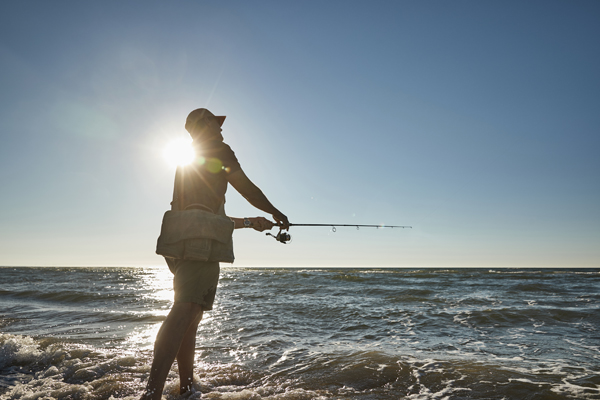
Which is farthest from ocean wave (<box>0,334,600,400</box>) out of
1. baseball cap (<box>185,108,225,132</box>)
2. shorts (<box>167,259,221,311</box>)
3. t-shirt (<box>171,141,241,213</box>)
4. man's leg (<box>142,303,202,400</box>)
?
baseball cap (<box>185,108,225,132</box>)

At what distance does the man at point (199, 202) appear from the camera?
2352 millimetres

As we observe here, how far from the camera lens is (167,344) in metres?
2.30

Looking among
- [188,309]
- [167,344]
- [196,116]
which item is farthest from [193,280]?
[196,116]

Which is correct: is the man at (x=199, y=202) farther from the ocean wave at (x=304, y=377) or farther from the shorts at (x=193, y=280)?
the ocean wave at (x=304, y=377)

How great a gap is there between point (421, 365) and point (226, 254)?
2.76 m

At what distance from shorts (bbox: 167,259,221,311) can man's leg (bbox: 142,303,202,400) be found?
53mm

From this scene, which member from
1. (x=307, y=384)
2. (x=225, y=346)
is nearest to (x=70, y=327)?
(x=225, y=346)

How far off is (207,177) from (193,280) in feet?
2.35

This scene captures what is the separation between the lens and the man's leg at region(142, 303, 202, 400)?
7.29 ft

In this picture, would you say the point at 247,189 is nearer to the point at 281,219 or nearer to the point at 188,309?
the point at 281,219

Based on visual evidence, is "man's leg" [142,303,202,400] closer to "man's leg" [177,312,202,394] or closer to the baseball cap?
"man's leg" [177,312,202,394]

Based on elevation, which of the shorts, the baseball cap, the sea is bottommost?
the sea

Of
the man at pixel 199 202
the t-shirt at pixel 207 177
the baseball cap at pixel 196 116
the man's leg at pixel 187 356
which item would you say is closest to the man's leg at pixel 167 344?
the man at pixel 199 202

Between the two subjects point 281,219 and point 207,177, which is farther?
point 281,219
